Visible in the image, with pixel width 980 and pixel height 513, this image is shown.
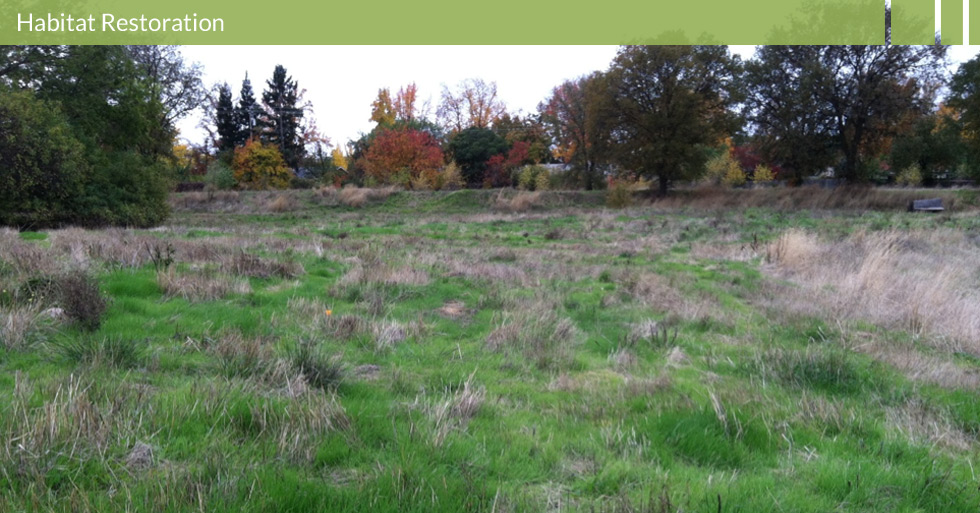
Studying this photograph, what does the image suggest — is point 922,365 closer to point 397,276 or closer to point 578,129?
point 397,276

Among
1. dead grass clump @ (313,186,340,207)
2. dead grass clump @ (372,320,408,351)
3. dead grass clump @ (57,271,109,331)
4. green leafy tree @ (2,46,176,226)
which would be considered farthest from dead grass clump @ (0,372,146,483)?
dead grass clump @ (313,186,340,207)

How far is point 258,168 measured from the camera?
5216cm

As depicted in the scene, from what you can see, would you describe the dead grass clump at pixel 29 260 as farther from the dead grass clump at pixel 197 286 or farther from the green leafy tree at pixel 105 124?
the green leafy tree at pixel 105 124

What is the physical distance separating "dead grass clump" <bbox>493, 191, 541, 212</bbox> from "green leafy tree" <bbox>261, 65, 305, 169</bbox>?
30.6 metres

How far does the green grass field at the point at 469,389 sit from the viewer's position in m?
3.09

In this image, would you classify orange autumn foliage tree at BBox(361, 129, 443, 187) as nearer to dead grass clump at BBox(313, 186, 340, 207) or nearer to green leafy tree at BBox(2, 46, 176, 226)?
dead grass clump at BBox(313, 186, 340, 207)

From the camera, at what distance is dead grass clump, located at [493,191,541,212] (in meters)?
38.6

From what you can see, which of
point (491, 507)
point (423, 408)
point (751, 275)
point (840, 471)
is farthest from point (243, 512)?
point (751, 275)

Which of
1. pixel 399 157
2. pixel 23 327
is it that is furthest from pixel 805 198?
pixel 23 327

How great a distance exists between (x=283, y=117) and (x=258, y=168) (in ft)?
38.1

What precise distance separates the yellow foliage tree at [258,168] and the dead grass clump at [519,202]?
2339 centimetres

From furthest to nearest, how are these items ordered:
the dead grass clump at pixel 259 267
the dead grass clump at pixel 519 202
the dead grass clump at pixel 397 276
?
the dead grass clump at pixel 519 202, the dead grass clump at pixel 397 276, the dead grass clump at pixel 259 267

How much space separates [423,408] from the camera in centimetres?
425

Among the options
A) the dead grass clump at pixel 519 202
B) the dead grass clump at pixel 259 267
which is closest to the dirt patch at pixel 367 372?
the dead grass clump at pixel 259 267
